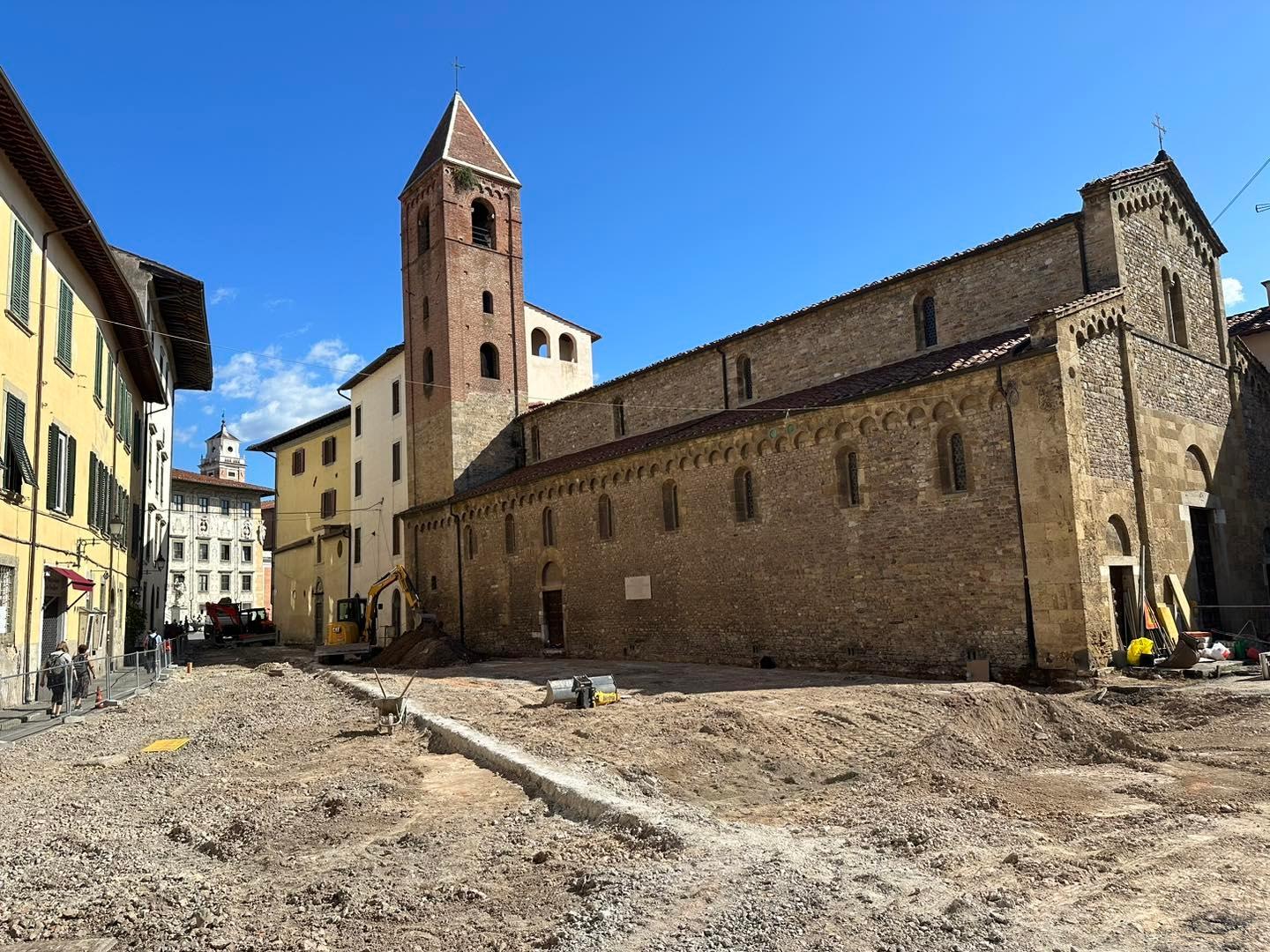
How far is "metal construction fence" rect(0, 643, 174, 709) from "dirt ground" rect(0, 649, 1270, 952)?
1.88m

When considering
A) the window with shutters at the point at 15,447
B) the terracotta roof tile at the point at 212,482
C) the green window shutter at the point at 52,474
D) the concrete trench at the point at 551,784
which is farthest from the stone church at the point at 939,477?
the terracotta roof tile at the point at 212,482

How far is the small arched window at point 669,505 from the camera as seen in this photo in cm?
2186

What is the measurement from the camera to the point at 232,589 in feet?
198

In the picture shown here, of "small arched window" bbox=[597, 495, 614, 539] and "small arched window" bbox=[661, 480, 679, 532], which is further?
"small arched window" bbox=[597, 495, 614, 539]

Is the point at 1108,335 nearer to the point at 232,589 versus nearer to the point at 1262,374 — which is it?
the point at 1262,374

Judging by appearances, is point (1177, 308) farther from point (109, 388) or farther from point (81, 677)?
point (109, 388)

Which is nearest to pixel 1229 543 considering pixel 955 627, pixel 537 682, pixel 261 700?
pixel 955 627

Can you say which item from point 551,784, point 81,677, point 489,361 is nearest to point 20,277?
point 81,677

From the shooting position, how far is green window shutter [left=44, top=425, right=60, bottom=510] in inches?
607

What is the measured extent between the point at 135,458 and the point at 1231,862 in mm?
27640

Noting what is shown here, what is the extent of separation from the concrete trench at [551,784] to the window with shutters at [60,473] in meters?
8.08

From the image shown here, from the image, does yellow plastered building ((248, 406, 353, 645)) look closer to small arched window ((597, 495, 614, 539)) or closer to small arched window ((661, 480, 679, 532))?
small arched window ((597, 495, 614, 539))

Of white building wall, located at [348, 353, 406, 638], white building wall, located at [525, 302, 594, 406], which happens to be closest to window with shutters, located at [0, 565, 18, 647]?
white building wall, located at [348, 353, 406, 638]

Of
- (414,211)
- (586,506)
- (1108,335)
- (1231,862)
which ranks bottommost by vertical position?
Result: (1231,862)
